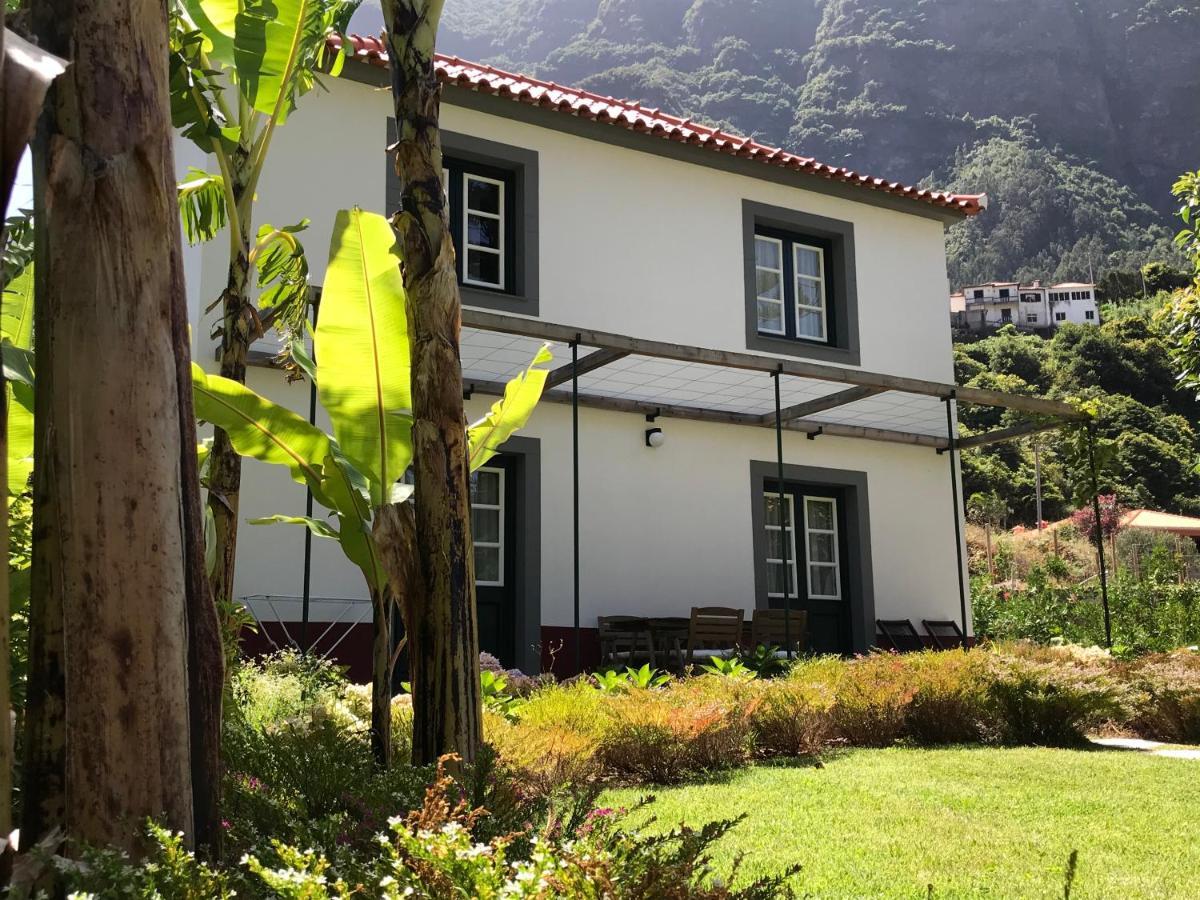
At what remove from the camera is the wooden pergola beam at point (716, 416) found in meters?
11.1

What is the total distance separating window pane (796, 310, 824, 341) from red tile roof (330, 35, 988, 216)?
1676 mm

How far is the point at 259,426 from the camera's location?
4.12 metres

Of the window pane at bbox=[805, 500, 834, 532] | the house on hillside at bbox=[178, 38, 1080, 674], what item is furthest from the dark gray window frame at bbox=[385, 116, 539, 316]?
the window pane at bbox=[805, 500, 834, 532]

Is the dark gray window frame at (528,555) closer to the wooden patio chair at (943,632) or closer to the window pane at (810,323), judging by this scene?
the window pane at (810,323)

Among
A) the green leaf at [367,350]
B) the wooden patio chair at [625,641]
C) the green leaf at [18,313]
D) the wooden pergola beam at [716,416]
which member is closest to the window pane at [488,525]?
the wooden pergola beam at [716,416]

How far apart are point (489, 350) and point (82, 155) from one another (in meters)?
7.43

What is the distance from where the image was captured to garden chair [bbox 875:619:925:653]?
42.7 ft

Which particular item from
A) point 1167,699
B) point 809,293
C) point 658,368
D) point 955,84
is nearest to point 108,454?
point 658,368

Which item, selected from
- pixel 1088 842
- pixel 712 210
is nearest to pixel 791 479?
pixel 712 210

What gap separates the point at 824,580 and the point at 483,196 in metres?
6.18

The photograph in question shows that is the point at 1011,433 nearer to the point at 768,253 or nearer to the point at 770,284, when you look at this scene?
the point at 770,284

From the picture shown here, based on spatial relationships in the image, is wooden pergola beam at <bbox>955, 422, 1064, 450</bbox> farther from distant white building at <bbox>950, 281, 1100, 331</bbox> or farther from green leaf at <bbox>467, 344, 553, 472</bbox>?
distant white building at <bbox>950, 281, 1100, 331</bbox>

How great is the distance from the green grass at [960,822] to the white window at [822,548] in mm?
6094

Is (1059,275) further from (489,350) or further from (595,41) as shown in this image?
(489,350)
